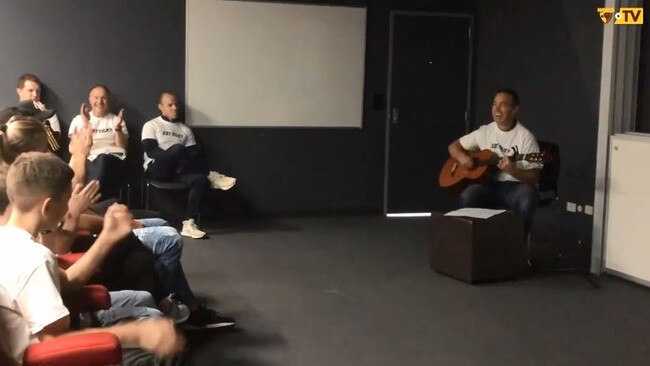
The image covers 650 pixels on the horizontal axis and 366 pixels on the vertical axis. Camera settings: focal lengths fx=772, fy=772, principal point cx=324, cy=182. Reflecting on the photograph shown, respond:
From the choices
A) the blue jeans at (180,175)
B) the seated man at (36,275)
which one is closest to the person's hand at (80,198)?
the seated man at (36,275)

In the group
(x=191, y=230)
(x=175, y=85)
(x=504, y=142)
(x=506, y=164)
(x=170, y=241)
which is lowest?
(x=191, y=230)

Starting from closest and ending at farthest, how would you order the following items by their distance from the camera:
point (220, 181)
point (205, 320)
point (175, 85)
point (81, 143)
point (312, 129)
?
point (81, 143) → point (205, 320) → point (220, 181) → point (175, 85) → point (312, 129)

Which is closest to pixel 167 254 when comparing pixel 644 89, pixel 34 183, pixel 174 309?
pixel 174 309

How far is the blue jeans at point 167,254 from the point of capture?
3.66m

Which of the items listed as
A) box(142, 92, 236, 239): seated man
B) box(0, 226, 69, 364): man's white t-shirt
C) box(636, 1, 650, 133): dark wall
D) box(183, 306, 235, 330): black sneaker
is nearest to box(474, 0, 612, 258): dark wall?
box(636, 1, 650, 133): dark wall

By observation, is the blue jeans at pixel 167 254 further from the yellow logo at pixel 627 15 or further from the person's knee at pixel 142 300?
the yellow logo at pixel 627 15

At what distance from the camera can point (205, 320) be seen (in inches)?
152

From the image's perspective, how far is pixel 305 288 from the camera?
4.76 meters

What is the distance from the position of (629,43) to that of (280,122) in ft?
10.4

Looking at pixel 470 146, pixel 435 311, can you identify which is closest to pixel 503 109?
pixel 470 146

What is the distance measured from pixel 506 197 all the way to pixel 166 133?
294cm

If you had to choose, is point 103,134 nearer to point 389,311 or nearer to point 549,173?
point 389,311

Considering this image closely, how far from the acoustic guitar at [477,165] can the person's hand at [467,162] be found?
2 centimetres

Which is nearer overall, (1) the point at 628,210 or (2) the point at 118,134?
(1) the point at 628,210
